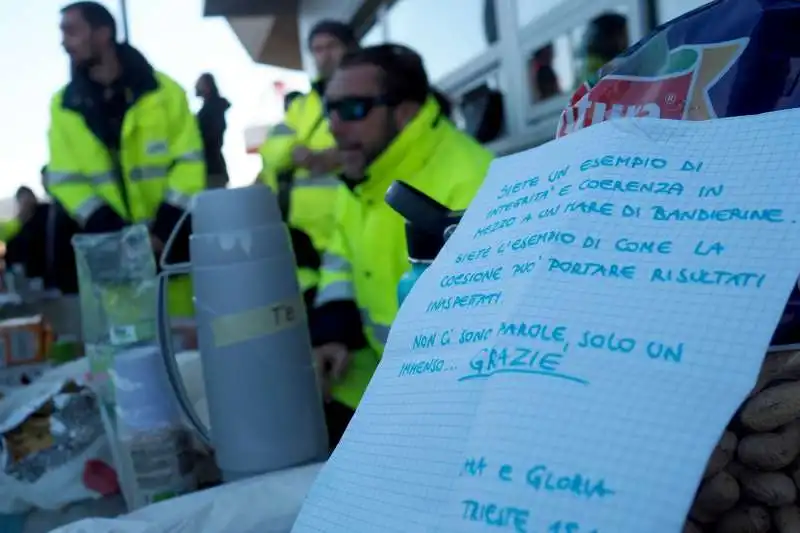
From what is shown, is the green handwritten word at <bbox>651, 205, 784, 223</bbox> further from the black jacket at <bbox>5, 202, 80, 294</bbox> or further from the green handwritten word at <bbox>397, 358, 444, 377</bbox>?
the black jacket at <bbox>5, 202, 80, 294</bbox>

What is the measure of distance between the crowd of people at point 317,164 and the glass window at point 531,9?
0.13m

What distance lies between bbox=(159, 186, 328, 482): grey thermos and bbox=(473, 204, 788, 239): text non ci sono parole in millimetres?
486

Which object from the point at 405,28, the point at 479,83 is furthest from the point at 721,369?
the point at 405,28

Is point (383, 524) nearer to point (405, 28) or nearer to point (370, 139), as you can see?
point (370, 139)

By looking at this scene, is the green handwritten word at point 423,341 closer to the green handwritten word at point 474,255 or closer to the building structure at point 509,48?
the green handwritten word at point 474,255

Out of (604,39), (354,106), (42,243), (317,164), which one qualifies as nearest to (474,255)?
(354,106)

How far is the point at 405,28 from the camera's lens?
4340mm

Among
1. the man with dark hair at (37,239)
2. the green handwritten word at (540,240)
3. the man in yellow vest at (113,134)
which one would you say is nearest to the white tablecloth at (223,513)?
the green handwritten word at (540,240)

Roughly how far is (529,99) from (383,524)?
2.33m

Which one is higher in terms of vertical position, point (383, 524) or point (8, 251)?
point (383, 524)

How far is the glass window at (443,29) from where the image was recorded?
10.2 ft

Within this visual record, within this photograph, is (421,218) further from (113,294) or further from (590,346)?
(113,294)

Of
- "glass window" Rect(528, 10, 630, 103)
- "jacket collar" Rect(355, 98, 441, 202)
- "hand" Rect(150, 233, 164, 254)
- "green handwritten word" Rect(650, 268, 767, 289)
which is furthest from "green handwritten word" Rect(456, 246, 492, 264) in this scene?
"hand" Rect(150, 233, 164, 254)

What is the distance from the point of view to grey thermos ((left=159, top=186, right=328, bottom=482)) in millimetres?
A: 861
